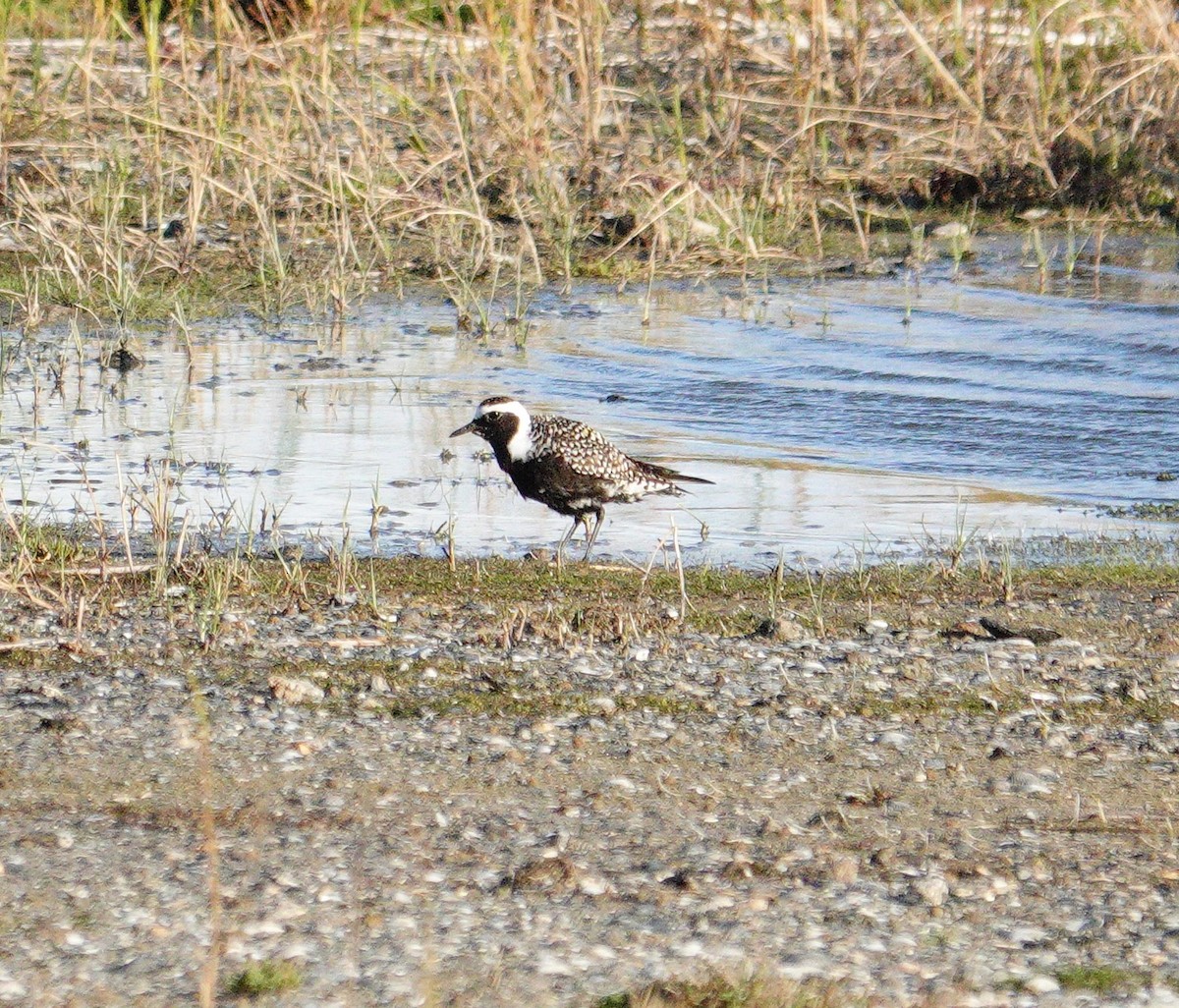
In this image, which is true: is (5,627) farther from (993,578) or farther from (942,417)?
(942,417)

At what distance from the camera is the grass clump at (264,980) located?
140 inches

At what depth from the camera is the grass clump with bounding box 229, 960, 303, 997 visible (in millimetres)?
3568

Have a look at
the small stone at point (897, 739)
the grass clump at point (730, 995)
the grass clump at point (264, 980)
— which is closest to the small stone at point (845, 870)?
the grass clump at point (730, 995)

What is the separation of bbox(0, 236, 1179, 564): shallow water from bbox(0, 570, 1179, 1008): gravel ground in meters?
1.41

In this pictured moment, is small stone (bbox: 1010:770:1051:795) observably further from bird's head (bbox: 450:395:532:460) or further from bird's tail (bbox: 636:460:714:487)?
bird's head (bbox: 450:395:532:460)

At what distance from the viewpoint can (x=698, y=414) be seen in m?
10.0

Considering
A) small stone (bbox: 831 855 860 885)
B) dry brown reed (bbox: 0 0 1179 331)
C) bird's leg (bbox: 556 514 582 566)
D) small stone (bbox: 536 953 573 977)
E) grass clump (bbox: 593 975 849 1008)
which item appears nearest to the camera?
grass clump (bbox: 593 975 849 1008)

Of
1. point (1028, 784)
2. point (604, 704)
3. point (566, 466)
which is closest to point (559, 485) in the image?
point (566, 466)

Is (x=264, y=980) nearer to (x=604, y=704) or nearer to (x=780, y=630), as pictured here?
(x=604, y=704)

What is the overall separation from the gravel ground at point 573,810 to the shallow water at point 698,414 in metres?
1.41

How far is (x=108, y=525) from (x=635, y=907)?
158 inches

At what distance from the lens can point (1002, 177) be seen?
48.2ft

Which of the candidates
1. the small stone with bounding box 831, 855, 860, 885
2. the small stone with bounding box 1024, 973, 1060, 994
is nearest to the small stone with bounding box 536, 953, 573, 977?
the small stone with bounding box 831, 855, 860, 885

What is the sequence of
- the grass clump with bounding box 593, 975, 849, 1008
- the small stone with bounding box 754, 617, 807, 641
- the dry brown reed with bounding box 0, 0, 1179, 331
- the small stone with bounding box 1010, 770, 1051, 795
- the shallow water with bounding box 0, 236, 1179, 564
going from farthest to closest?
the dry brown reed with bounding box 0, 0, 1179, 331, the shallow water with bounding box 0, 236, 1179, 564, the small stone with bounding box 754, 617, 807, 641, the small stone with bounding box 1010, 770, 1051, 795, the grass clump with bounding box 593, 975, 849, 1008
